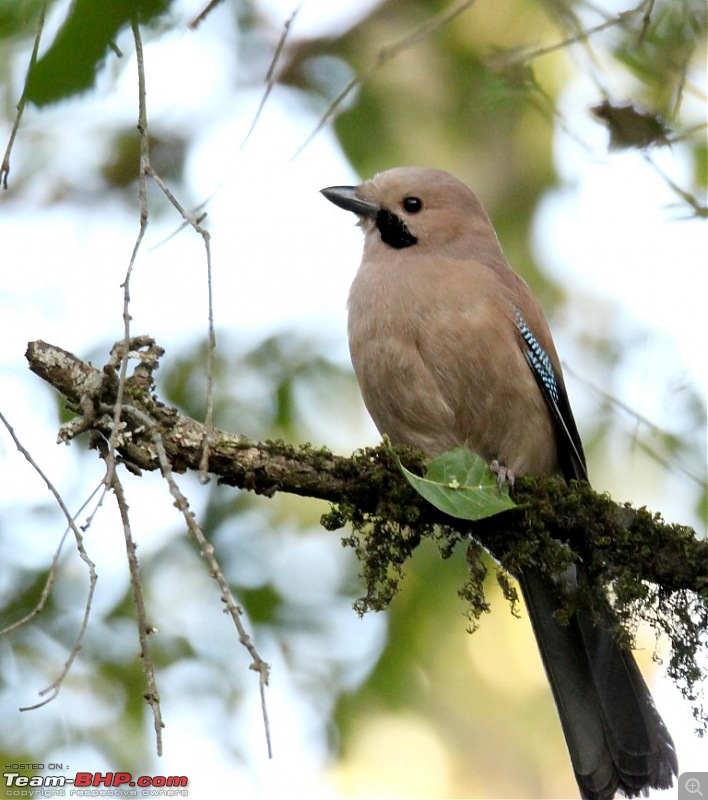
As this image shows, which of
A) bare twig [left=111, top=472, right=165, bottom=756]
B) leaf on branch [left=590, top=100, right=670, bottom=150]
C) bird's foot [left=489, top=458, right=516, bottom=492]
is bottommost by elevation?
bare twig [left=111, top=472, right=165, bottom=756]

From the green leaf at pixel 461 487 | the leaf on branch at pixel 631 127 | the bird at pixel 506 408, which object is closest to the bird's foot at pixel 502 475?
the bird at pixel 506 408

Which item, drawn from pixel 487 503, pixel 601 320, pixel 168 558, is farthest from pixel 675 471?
pixel 168 558

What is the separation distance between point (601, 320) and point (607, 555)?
4.38 metres

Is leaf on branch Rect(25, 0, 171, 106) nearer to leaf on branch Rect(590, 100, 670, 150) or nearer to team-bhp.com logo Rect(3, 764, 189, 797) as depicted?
leaf on branch Rect(590, 100, 670, 150)

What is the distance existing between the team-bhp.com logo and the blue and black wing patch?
2.76 m

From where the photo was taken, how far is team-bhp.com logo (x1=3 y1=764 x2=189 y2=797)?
5852 mm

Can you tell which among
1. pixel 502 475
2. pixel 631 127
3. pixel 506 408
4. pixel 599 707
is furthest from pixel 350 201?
pixel 599 707

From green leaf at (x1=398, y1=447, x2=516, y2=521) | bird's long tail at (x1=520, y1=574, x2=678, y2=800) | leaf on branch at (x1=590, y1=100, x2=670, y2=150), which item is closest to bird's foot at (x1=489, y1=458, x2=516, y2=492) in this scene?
green leaf at (x1=398, y1=447, x2=516, y2=521)

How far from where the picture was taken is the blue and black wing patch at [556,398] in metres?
5.79

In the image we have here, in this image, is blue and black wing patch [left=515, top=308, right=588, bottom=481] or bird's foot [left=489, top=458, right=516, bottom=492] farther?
blue and black wing patch [left=515, top=308, right=588, bottom=481]

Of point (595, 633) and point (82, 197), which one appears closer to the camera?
point (595, 633)

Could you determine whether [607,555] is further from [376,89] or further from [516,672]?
[376,89]

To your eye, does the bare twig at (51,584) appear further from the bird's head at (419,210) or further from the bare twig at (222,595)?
the bird's head at (419,210)

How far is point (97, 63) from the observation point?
3342 millimetres
